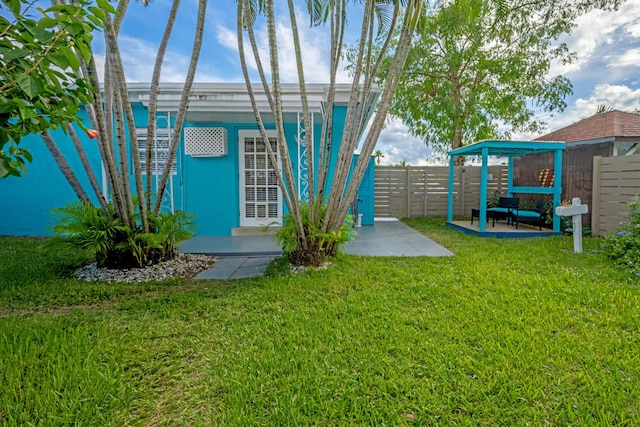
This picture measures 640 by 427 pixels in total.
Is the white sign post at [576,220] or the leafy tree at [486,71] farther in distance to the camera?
the leafy tree at [486,71]

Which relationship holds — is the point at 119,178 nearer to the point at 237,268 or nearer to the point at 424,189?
→ the point at 237,268

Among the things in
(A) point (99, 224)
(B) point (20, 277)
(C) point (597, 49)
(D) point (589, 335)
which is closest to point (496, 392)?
(D) point (589, 335)

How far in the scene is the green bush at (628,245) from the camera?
392 centimetres

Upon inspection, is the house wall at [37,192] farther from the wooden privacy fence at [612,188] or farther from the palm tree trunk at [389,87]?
the wooden privacy fence at [612,188]

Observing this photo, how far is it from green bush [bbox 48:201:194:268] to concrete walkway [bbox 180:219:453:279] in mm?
773

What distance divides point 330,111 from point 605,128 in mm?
8031

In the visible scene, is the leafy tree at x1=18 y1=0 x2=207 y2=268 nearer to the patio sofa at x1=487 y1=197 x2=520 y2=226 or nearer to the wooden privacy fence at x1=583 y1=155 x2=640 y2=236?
the patio sofa at x1=487 y1=197 x2=520 y2=226

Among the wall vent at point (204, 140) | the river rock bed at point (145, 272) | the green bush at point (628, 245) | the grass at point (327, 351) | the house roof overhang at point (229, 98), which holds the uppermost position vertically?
the house roof overhang at point (229, 98)

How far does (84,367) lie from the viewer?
1928mm

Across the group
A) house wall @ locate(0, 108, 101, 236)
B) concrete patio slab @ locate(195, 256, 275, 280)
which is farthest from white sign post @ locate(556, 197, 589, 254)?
house wall @ locate(0, 108, 101, 236)

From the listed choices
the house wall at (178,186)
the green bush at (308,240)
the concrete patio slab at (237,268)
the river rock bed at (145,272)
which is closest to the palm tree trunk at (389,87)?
the green bush at (308,240)

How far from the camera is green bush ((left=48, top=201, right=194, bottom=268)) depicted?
3.89 m

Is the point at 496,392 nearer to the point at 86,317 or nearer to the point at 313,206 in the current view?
the point at 313,206

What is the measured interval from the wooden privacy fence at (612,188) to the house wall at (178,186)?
210 inches
